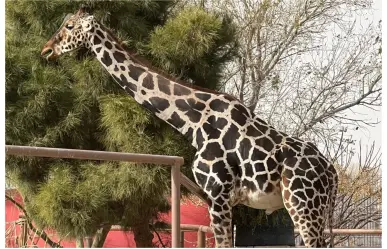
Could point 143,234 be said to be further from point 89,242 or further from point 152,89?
point 152,89

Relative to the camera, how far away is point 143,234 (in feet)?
13.1

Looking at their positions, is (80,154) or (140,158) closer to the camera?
(80,154)

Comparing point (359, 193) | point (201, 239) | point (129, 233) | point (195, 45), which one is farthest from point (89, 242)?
point (359, 193)

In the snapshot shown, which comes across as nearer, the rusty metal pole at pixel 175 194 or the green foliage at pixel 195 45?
the rusty metal pole at pixel 175 194

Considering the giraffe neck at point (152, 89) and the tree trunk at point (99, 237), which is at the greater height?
the giraffe neck at point (152, 89)

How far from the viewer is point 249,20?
4242mm

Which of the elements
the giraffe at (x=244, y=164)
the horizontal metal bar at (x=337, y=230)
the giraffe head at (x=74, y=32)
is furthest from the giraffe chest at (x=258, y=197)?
the giraffe head at (x=74, y=32)

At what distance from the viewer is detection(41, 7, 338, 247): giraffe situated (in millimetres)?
2938

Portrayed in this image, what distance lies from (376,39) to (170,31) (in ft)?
3.99

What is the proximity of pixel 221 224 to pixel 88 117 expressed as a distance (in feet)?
3.72

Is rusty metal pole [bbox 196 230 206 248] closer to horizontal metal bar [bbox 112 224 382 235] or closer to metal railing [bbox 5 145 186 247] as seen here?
horizontal metal bar [bbox 112 224 382 235]

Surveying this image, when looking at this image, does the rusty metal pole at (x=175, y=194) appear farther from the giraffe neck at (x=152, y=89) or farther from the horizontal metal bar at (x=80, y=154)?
the giraffe neck at (x=152, y=89)

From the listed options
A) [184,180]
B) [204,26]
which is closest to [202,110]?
[184,180]

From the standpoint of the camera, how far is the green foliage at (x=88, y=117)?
142 inches
